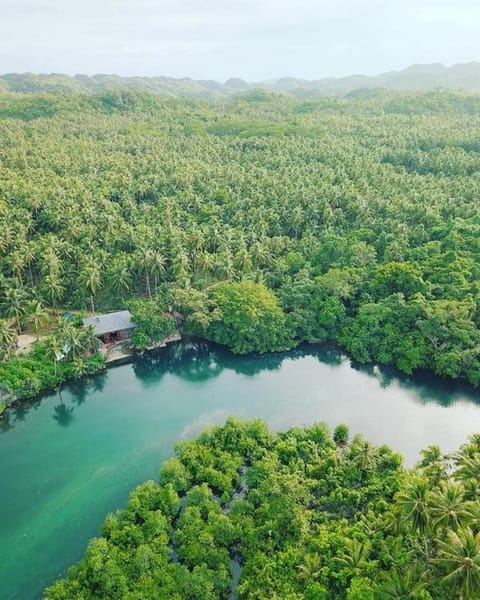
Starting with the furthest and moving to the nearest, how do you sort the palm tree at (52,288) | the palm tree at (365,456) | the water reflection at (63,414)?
the palm tree at (52,288) → the water reflection at (63,414) → the palm tree at (365,456)

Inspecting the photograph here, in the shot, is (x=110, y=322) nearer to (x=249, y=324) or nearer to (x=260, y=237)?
(x=249, y=324)

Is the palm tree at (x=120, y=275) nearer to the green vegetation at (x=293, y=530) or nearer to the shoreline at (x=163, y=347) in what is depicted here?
the shoreline at (x=163, y=347)

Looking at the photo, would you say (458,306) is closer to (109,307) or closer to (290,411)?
(290,411)

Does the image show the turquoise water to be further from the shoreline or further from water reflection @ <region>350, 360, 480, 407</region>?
the shoreline

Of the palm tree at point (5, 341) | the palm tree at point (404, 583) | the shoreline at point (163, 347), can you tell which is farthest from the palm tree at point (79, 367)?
the palm tree at point (404, 583)

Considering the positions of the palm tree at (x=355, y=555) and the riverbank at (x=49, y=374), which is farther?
the riverbank at (x=49, y=374)

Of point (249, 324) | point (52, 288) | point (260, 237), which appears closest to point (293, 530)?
point (249, 324)
